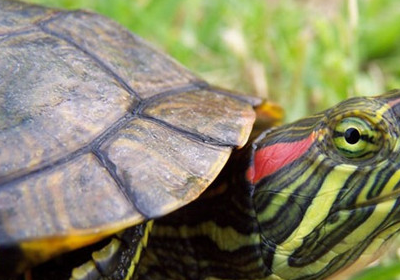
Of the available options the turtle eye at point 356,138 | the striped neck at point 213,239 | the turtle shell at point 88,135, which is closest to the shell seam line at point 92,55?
the turtle shell at point 88,135

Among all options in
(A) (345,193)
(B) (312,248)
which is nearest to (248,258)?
(B) (312,248)

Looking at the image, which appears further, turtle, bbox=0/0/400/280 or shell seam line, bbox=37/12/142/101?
shell seam line, bbox=37/12/142/101

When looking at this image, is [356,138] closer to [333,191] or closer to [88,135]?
[333,191]

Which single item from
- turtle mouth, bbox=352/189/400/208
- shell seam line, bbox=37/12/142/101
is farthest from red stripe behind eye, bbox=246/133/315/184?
shell seam line, bbox=37/12/142/101

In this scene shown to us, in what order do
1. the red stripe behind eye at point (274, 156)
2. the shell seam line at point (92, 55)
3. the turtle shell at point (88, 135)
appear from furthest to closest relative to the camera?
the shell seam line at point (92, 55) → the red stripe behind eye at point (274, 156) → the turtle shell at point (88, 135)

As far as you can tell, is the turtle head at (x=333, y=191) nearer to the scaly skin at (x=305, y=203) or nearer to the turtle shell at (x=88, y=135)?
the scaly skin at (x=305, y=203)

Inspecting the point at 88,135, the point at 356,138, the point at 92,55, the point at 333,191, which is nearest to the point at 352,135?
the point at 356,138

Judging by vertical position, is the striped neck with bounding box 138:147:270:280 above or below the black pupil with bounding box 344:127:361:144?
below

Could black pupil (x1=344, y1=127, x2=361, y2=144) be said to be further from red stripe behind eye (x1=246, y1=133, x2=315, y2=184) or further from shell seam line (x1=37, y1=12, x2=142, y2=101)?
shell seam line (x1=37, y1=12, x2=142, y2=101)
